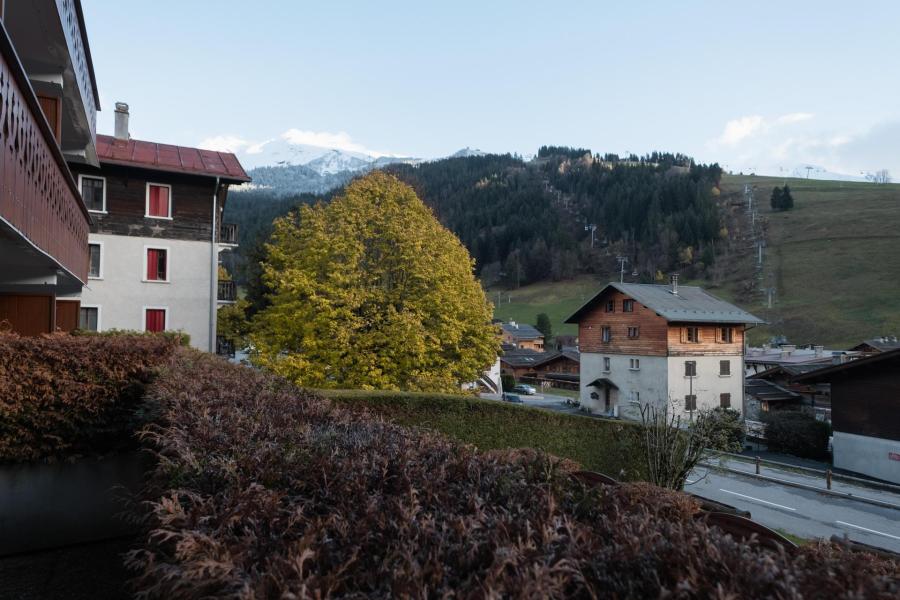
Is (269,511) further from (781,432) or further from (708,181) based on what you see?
(708,181)

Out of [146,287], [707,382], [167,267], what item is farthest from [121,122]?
[707,382]

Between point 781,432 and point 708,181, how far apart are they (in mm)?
140066

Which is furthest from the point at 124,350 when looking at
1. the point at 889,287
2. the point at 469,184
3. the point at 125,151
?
the point at 469,184

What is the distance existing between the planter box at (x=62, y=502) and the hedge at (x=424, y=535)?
4.92m

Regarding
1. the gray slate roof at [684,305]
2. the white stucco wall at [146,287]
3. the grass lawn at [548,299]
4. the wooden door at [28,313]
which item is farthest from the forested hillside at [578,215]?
the wooden door at [28,313]

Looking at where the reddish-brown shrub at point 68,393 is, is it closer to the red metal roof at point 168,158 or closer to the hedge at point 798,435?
the red metal roof at point 168,158

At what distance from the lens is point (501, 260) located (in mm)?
140250

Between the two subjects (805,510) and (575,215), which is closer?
(805,510)

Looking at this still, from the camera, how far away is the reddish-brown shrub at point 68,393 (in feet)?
24.1

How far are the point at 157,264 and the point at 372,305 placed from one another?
11938 mm

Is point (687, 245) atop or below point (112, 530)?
atop

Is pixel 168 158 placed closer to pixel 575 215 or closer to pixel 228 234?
pixel 228 234

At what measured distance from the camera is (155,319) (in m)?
26.0

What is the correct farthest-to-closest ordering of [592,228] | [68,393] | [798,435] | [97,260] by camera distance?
[592,228] → [798,435] → [97,260] → [68,393]
